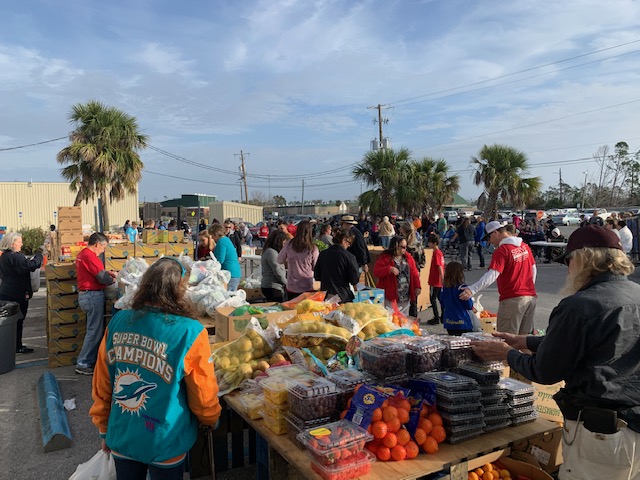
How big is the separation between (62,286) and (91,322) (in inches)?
31.5

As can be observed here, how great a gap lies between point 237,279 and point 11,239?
3.17m

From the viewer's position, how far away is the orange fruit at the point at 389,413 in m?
2.33

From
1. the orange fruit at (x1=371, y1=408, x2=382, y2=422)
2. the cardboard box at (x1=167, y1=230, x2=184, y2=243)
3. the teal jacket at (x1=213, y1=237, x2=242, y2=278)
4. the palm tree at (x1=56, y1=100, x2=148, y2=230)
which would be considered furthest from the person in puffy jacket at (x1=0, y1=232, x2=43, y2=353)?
the palm tree at (x1=56, y1=100, x2=148, y2=230)

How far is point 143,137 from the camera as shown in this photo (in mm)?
22828

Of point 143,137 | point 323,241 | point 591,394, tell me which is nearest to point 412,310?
point 323,241

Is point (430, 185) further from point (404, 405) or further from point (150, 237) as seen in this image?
point (404, 405)

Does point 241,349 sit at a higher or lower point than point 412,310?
higher

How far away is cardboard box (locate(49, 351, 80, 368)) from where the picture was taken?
251 inches

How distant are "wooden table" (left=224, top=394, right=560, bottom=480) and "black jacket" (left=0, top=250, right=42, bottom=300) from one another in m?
4.99

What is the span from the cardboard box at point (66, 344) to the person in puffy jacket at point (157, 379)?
4.70 meters

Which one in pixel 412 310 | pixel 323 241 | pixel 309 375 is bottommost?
pixel 412 310

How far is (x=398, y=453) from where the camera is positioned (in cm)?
228

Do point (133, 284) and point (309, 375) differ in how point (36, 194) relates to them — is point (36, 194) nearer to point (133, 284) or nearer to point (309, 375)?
point (133, 284)

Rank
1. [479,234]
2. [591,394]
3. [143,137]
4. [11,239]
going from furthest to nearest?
1. [143,137]
2. [479,234]
3. [11,239]
4. [591,394]
